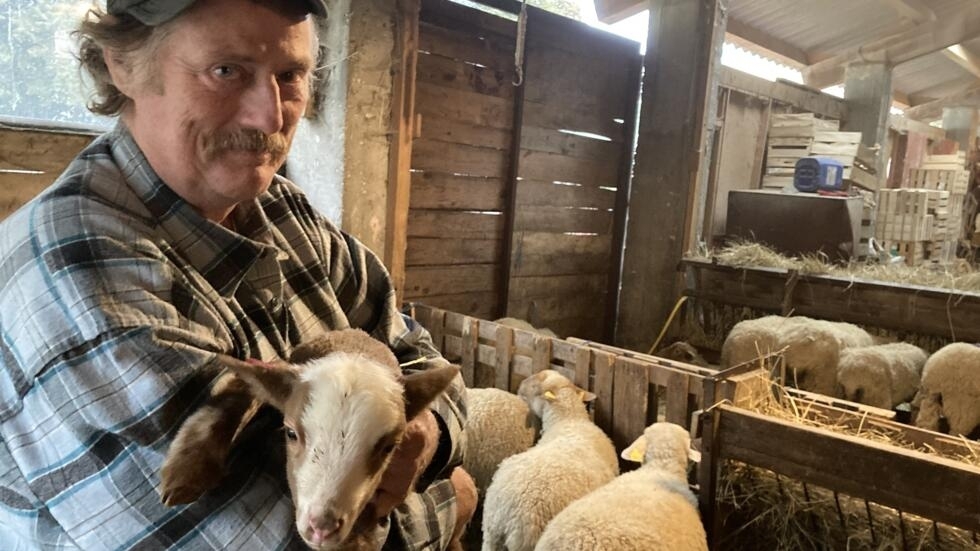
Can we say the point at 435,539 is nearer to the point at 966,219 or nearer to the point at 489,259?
the point at 489,259

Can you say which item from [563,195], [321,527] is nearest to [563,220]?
[563,195]

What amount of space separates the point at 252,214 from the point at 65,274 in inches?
22.0

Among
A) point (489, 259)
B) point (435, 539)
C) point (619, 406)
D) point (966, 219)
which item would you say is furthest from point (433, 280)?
point (966, 219)

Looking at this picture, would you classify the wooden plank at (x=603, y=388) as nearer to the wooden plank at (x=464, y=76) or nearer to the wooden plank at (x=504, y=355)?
the wooden plank at (x=504, y=355)

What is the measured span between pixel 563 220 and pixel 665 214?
3.19ft

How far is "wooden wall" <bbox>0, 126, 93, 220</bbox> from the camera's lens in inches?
130

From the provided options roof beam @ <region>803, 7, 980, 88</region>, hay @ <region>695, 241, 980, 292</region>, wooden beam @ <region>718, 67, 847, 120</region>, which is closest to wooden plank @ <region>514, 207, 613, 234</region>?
hay @ <region>695, 241, 980, 292</region>

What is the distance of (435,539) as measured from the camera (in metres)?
1.56

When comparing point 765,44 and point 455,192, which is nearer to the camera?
point 455,192

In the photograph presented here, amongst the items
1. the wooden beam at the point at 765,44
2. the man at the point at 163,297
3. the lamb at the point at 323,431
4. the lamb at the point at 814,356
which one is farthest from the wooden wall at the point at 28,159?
the wooden beam at the point at 765,44

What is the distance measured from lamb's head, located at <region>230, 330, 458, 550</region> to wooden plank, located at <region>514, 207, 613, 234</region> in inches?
196

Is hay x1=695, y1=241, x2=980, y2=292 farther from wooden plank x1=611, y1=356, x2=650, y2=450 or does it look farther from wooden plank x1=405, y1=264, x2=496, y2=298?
wooden plank x1=611, y1=356, x2=650, y2=450

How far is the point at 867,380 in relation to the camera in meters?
4.82

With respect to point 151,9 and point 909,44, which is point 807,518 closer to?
point 151,9
